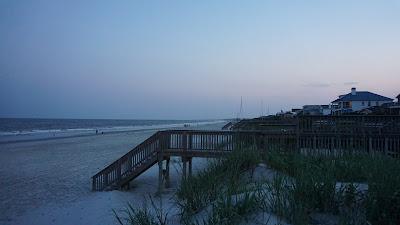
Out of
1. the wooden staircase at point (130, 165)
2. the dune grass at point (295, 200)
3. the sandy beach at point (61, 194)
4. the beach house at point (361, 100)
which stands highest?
the beach house at point (361, 100)

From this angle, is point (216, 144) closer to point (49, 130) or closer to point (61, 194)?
point (61, 194)

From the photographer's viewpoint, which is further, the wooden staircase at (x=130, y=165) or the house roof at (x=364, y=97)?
the house roof at (x=364, y=97)

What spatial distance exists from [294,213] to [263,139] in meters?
10.8

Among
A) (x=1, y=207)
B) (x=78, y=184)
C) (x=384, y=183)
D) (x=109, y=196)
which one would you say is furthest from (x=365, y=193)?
(x=78, y=184)

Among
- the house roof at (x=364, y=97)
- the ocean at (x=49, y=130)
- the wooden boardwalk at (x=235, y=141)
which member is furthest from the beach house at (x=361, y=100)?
the ocean at (x=49, y=130)

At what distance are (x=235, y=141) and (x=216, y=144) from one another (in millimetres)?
982

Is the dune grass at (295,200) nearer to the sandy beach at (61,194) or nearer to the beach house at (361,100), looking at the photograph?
the sandy beach at (61,194)

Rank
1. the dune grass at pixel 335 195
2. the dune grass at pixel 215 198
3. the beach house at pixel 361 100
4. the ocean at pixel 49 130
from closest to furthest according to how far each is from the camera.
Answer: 1. the dune grass at pixel 215 198
2. the dune grass at pixel 335 195
3. the beach house at pixel 361 100
4. the ocean at pixel 49 130

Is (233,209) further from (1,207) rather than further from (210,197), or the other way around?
(1,207)

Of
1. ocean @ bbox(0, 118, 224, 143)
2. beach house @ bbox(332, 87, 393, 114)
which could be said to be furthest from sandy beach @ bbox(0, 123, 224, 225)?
beach house @ bbox(332, 87, 393, 114)

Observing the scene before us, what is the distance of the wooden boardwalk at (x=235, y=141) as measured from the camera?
613 inches

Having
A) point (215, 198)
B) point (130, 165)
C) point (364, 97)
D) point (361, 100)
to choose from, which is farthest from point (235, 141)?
point (364, 97)

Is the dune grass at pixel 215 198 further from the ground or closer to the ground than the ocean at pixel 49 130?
further from the ground

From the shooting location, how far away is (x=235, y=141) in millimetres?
16484
